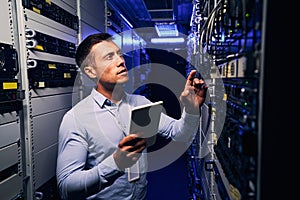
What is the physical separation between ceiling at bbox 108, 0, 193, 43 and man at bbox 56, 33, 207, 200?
2.64m

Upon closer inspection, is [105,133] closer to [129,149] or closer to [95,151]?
[95,151]

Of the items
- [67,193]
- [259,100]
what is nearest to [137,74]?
[67,193]

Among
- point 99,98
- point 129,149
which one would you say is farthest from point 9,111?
point 129,149

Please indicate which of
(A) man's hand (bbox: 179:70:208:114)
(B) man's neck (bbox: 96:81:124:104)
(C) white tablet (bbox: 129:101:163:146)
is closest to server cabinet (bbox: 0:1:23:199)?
(B) man's neck (bbox: 96:81:124:104)

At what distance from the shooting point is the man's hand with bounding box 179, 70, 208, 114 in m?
1.73

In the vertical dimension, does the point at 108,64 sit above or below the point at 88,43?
below

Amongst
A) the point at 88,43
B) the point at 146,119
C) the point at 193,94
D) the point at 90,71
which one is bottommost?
the point at 146,119

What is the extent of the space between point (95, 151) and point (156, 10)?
12.6ft

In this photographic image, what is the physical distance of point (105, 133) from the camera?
1.76 m

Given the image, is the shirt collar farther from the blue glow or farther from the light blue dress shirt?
the blue glow

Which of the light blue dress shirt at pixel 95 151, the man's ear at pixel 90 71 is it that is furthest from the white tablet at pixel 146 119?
the man's ear at pixel 90 71

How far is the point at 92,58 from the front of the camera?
1929 mm

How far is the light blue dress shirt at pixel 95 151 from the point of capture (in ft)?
5.01

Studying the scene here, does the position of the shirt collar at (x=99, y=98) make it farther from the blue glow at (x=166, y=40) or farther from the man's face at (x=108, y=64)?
the blue glow at (x=166, y=40)
